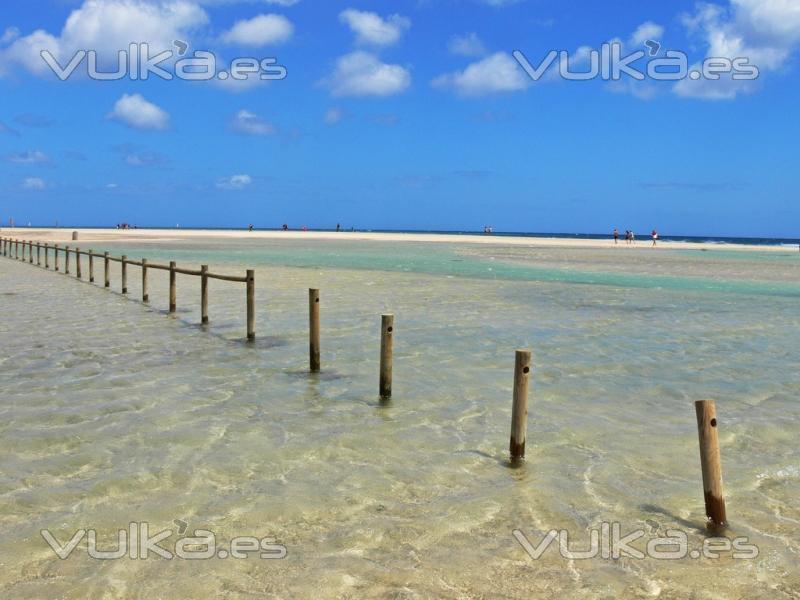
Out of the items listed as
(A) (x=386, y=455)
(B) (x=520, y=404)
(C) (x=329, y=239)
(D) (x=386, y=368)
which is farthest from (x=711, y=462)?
(C) (x=329, y=239)

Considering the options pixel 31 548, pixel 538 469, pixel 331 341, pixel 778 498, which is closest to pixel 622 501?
pixel 538 469

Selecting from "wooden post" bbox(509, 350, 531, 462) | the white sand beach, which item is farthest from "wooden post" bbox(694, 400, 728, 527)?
the white sand beach

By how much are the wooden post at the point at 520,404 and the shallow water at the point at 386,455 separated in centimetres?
24

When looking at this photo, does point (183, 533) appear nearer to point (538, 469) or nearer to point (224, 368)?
point (538, 469)

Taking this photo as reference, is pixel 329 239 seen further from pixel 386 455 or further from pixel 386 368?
pixel 386 455

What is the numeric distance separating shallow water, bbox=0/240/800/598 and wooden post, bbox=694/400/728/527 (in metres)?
0.18

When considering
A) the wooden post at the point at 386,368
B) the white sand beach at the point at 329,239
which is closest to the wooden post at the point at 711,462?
the wooden post at the point at 386,368

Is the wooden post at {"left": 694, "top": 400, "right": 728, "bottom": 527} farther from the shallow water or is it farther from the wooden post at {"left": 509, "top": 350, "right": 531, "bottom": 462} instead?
the wooden post at {"left": 509, "top": 350, "right": 531, "bottom": 462}

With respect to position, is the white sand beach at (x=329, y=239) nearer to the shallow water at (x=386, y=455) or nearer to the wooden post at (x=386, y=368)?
the shallow water at (x=386, y=455)

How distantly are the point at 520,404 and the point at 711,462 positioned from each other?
6.33 ft

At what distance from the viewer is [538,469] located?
6.89 meters

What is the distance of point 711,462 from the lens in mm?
5488

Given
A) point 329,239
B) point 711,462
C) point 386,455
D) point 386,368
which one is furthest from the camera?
point 329,239

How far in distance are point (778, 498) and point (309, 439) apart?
4.64 m
